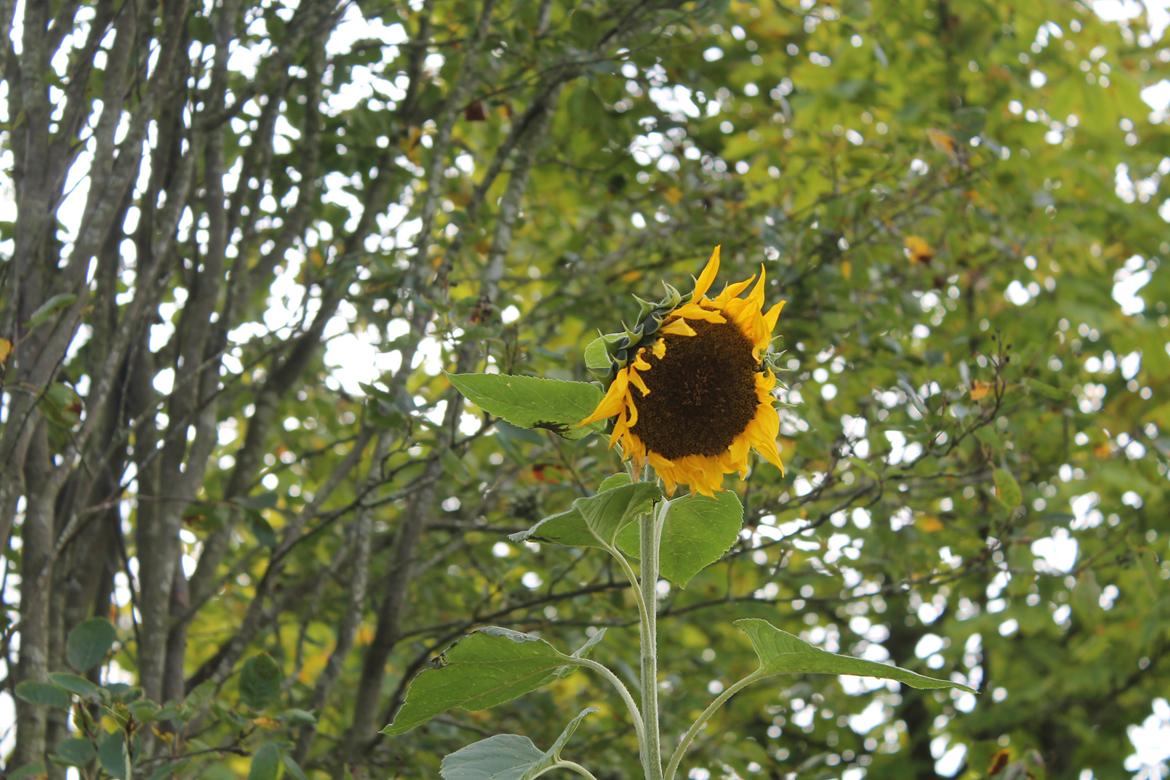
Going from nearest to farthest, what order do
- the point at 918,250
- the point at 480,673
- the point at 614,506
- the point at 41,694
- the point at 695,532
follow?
1. the point at 614,506
2. the point at 480,673
3. the point at 695,532
4. the point at 41,694
5. the point at 918,250

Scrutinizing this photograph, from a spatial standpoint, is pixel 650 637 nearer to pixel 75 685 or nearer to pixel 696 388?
pixel 696 388

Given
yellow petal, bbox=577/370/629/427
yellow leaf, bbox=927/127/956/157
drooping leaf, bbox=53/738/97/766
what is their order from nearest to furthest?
yellow petal, bbox=577/370/629/427, drooping leaf, bbox=53/738/97/766, yellow leaf, bbox=927/127/956/157

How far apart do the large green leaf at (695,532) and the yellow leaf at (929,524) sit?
2316mm

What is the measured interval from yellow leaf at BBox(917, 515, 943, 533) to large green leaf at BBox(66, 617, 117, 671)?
242 centimetres

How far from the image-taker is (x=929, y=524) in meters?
3.75

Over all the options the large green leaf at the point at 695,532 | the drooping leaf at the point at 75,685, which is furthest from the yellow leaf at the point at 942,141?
the drooping leaf at the point at 75,685

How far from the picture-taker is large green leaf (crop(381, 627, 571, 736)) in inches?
55.1

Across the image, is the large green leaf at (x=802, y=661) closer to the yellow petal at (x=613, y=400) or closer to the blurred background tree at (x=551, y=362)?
the yellow petal at (x=613, y=400)

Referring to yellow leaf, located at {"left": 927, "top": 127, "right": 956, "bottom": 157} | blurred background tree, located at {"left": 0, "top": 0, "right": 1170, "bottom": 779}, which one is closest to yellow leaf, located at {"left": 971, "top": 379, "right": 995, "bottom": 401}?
blurred background tree, located at {"left": 0, "top": 0, "right": 1170, "bottom": 779}

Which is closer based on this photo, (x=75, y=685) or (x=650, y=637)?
(x=650, y=637)

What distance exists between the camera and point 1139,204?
232 inches

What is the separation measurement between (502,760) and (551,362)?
6.23ft

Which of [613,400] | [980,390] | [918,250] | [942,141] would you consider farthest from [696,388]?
[918,250]

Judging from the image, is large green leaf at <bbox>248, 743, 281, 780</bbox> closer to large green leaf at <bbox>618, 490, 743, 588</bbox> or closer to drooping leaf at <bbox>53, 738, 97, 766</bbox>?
drooping leaf at <bbox>53, 738, 97, 766</bbox>
